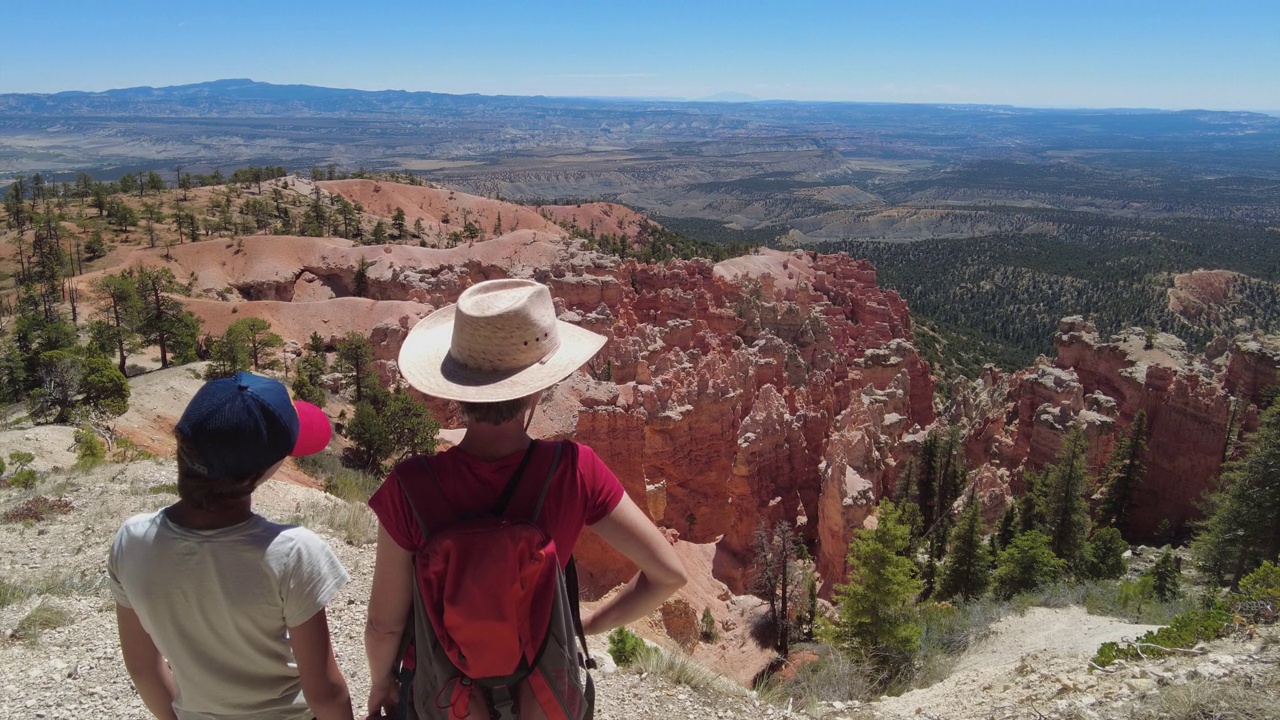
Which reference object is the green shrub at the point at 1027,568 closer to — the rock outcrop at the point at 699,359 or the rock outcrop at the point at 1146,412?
the rock outcrop at the point at 699,359

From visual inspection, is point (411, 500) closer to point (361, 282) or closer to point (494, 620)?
point (494, 620)

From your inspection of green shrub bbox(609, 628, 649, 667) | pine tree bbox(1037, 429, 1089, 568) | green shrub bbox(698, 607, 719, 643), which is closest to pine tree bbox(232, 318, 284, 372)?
green shrub bbox(698, 607, 719, 643)

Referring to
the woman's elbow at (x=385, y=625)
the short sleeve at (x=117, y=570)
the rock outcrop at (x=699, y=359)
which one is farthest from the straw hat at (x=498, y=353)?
the rock outcrop at (x=699, y=359)

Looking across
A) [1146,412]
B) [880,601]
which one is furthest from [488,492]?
[1146,412]

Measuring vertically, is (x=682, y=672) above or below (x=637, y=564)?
below

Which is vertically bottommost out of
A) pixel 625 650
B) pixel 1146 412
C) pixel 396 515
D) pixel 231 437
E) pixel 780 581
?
pixel 780 581

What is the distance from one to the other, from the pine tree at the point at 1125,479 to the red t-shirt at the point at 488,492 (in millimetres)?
27757

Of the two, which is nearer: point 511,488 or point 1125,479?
point 511,488

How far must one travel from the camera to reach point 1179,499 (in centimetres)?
2547

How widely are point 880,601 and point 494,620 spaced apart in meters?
12.4

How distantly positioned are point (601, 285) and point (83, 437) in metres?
28.5

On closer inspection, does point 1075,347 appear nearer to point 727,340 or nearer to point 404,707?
point 727,340

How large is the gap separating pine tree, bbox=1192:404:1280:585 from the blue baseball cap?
72.6 feet

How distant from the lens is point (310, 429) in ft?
9.85
